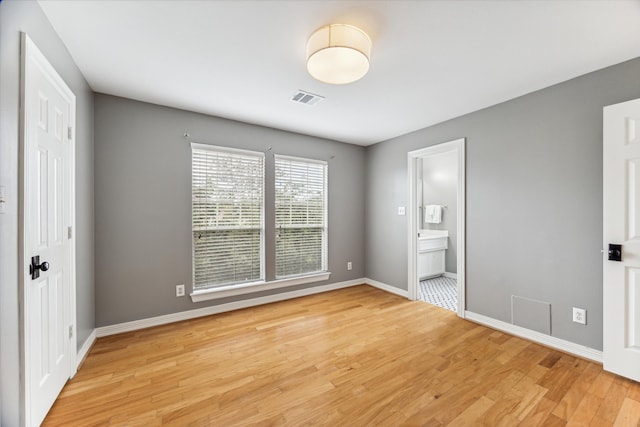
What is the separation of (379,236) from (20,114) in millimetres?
4269

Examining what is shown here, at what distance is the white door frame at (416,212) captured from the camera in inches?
131

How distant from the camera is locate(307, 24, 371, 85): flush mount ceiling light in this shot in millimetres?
1736

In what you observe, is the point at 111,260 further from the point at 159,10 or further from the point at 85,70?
the point at 159,10

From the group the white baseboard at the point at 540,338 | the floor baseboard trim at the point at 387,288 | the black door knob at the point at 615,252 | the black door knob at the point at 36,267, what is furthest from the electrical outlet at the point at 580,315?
the black door knob at the point at 36,267

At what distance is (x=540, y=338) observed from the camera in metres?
2.64

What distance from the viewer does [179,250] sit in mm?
3162

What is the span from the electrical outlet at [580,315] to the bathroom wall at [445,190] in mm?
2978

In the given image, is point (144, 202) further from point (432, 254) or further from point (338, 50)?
point (432, 254)

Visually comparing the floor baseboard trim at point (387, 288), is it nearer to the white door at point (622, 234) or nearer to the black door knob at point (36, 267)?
the white door at point (622, 234)

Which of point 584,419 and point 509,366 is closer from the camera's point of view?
point 584,419

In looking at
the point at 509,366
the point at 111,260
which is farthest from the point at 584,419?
the point at 111,260

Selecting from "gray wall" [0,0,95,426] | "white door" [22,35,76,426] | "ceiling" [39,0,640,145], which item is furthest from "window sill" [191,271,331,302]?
"ceiling" [39,0,640,145]

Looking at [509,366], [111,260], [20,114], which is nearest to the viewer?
[20,114]

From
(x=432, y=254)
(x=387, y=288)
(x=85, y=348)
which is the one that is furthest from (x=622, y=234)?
(x=85, y=348)
